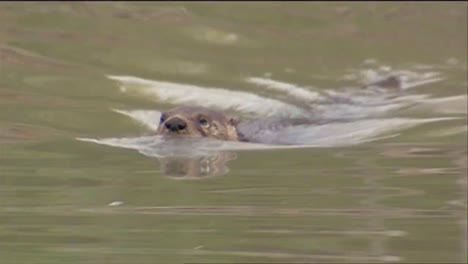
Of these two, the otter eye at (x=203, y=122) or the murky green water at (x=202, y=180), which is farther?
the otter eye at (x=203, y=122)

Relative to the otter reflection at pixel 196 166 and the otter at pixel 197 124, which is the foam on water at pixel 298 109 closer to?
the otter at pixel 197 124

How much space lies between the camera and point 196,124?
9969 mm

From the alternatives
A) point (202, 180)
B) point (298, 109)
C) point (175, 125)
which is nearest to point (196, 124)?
point (175, 125)

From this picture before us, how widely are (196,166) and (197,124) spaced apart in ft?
5.70

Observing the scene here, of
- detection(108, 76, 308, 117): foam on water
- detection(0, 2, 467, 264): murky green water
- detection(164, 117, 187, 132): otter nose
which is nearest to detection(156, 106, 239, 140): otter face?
detection(164, 117, 187, 132): otter nose

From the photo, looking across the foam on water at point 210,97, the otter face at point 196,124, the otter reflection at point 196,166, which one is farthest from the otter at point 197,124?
the foam on water at point 210,97

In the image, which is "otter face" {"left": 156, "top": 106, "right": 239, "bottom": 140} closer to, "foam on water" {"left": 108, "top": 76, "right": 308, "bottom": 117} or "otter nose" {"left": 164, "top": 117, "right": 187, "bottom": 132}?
"otter nose" {"left": 164, "top": 117, "right": 187, "bottom": 132}

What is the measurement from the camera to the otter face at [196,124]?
9703 mm

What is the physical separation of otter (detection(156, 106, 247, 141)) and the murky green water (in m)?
0.39

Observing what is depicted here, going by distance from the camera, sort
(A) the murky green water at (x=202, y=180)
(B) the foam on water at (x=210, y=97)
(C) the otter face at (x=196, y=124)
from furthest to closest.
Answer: (B) the foam on water at (x=210, y=97) → (C) the otter face at (x=196, y=124) → (A) the murky green water at (x=202, y=180)

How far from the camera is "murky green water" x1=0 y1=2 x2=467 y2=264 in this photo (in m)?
5.81

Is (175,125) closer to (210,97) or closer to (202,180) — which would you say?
(202,180)

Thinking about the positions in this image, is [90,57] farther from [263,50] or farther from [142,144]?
[142,144]

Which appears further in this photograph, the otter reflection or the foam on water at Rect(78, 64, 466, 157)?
the foam on water at Rect(78, 64, 466, 157)
